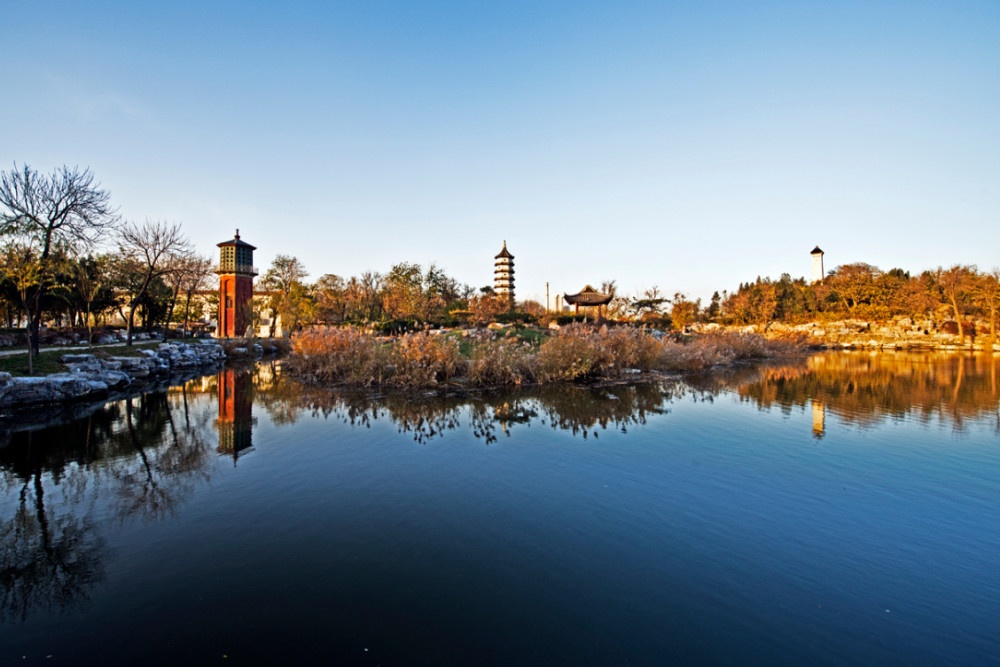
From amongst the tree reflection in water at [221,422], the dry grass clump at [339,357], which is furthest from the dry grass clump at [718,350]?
the dry grass clump at [339,357]

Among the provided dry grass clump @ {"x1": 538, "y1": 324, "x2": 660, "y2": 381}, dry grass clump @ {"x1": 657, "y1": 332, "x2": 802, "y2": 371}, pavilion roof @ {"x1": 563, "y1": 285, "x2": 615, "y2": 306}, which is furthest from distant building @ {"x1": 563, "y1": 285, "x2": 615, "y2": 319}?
dry grass clump @ {"x1": 538, "y1": 324, "x2": 660, "y2": 381}

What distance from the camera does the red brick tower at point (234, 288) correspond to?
122 ft

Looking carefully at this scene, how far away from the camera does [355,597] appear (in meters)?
3.35

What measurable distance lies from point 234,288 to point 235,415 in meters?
31.2

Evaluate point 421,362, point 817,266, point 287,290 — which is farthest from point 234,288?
point 817,266

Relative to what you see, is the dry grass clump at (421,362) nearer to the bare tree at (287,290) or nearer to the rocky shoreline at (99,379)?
the rocky shoreline at (99,379)

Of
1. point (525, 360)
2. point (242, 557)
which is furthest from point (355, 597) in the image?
point (525, 360)

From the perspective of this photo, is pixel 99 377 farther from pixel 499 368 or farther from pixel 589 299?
pixel 589 299

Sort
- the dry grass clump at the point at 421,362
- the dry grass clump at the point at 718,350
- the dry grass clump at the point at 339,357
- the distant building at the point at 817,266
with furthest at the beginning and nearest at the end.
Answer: the distant building at the point at 817,266
the dry grass clump at the point at 718,350
the dry grass clump at the point at 339,357
the dry grass clump at the point at 421,362

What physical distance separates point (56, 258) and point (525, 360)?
17140 millimetres

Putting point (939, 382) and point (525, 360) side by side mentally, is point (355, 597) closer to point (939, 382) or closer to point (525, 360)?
point (525, 360)

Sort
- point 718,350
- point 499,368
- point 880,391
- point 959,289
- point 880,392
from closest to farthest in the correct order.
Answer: point 880,392 < point 880,391 < point 499,368 < point 718,350 < point 959,289

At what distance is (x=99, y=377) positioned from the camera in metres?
13.9

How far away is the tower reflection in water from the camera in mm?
7727
